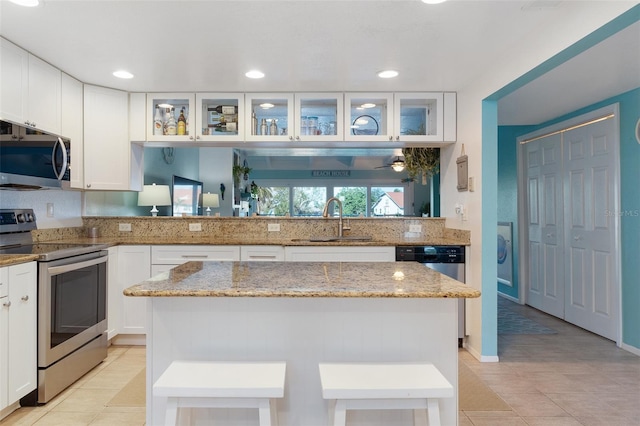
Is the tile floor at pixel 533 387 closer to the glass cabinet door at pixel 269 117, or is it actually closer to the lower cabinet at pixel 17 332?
the lower cabinet at pixel 17 332

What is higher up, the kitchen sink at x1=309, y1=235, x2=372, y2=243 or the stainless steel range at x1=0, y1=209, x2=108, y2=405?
the kitchen sink at x1=309, y1=235, x2=372, y2=243

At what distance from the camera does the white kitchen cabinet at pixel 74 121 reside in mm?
3104

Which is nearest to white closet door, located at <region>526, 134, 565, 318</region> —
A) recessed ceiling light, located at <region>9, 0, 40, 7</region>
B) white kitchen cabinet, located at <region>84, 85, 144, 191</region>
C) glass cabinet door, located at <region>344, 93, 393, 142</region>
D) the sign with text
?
glass cabinet door, located at <region>344, 93, 393, 142</region>

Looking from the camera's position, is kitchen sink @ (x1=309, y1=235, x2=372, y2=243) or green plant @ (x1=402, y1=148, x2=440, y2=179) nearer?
kitchen sink @ (x1=309, y1=235, x2=372, y2=243)


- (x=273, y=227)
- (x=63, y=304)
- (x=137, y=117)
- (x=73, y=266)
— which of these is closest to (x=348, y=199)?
(x=273, y=227)

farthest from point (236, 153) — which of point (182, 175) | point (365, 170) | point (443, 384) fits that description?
point (443, 384)

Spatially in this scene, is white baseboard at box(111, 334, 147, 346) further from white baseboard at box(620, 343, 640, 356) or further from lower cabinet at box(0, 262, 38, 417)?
white baseboard at box(620, 343, 640, 356)

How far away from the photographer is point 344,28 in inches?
93.1

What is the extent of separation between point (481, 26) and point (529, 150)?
2990 mm

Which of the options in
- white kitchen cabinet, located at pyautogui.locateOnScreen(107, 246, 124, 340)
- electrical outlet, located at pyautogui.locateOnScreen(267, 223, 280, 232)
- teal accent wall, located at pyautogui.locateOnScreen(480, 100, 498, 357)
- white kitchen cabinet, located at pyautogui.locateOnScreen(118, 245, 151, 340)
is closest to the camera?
teal accent wall, located at pyautogui.locateOnScreen(480, 100, 498, 357)

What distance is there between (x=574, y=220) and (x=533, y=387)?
2.23 meters

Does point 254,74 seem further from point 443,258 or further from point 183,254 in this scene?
point 443,258

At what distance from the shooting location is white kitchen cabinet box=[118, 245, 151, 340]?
332cm

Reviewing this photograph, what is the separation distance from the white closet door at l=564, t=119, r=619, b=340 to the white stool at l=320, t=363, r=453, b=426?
320cm
